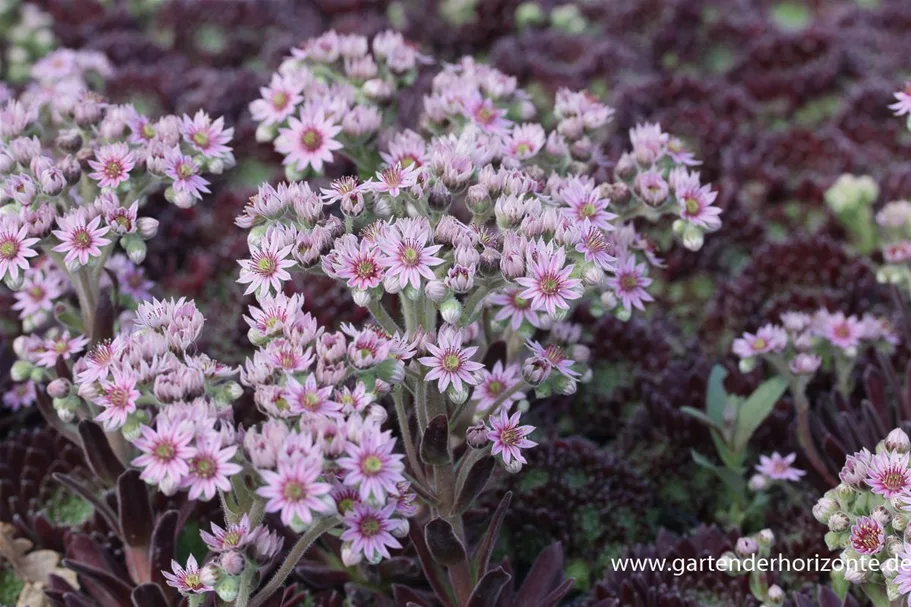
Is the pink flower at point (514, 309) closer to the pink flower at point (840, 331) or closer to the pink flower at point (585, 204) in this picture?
the pink flower at point (585, 204)

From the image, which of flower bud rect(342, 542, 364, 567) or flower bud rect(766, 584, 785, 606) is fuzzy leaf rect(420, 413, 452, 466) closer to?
flower bud rect(342, 542, 364, 567)

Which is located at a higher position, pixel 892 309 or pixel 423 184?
pixel 423 184

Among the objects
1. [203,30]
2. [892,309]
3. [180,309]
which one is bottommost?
[203,30]

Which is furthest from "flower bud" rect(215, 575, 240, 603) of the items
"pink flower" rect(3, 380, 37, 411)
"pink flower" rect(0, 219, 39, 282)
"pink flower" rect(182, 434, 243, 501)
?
"pink flower" rect(3, 380, 37, 411)

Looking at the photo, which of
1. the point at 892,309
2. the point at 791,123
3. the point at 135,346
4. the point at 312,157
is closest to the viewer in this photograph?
the point at 135,346

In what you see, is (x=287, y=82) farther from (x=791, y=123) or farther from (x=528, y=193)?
(x=791, y=123)

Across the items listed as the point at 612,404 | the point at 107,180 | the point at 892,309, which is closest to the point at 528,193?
the point at 107,180

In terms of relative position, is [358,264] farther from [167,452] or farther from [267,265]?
[167,452]
